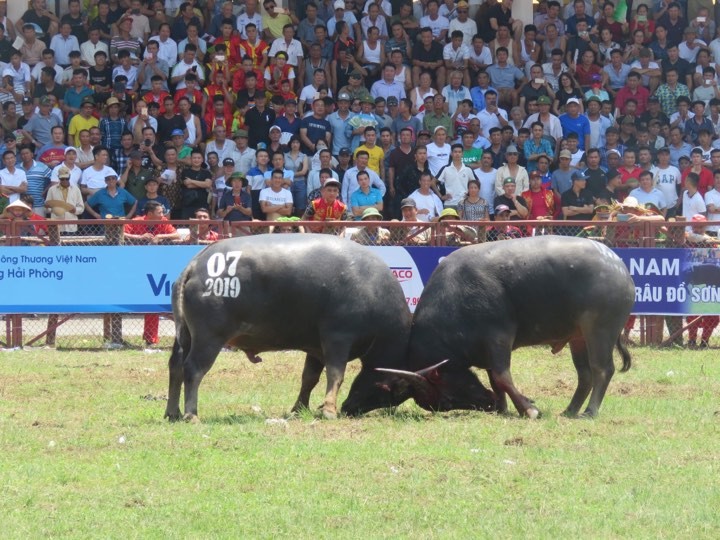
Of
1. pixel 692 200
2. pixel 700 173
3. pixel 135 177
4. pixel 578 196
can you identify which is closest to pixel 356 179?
pixel 135 177

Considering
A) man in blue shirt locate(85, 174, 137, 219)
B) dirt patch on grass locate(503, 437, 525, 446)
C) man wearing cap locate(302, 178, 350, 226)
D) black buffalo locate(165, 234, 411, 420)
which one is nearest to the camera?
dirt patch on grass locate(503, 437, 525, 446)

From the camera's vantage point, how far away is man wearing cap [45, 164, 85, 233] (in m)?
18.2

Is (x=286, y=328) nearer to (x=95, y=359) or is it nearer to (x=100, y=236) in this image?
(x=95, y=359)

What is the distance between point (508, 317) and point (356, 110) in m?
10.7

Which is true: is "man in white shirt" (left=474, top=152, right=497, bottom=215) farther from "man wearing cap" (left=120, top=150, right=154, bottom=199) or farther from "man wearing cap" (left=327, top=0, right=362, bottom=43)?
"man wearing cap" (left=120, top=150, right=154, bottom=199)

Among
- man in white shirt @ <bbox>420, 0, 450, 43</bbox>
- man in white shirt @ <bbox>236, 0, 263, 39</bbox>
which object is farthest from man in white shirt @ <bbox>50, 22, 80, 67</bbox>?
man in white shirt @ <bbox>420, 0, 450, 43</bbox>

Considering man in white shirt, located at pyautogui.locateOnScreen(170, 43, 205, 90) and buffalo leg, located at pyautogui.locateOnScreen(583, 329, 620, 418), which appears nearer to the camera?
buffalo leg, located at pyautogui.locateOnScreen(583, 329, 620, 418)

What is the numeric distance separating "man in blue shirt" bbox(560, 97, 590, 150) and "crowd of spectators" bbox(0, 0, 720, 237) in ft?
0.11

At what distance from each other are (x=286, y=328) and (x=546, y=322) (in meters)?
2.24

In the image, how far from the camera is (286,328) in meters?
10.9

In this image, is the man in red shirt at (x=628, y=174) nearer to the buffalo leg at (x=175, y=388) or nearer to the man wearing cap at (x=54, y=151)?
the man wearing cap at (x=54, y=151)

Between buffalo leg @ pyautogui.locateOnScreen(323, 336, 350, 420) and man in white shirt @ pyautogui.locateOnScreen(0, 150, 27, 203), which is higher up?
man in white shirt @ pyautogui.locateOnScreen(0, 150, 27, 203)

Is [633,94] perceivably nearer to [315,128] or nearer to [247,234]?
[315,128]

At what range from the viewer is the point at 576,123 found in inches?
857
